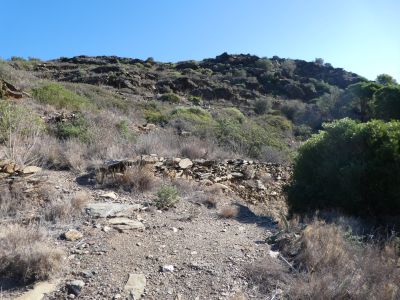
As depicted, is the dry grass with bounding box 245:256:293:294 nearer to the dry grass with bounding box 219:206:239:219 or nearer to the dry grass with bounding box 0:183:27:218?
the dry grass with bounding box 219:206:239:219

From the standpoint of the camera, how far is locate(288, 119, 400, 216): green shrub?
5.58 metres

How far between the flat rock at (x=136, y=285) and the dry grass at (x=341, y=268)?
128 cm

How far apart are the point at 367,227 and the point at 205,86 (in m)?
27.8

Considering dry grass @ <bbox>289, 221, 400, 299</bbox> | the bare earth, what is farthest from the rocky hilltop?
dry grass @ <bbox>289, 221, 400, 299</bbox>

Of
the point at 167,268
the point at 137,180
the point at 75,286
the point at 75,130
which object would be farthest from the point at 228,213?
the point at 75,130

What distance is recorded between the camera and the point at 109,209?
192 inches

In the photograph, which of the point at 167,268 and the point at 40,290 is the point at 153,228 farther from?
the point at 40,290

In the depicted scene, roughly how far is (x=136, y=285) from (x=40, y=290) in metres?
0.77

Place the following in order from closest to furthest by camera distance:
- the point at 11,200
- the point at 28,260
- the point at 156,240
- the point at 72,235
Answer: the point at 28,260
the point at 72,235
the point at 156,240
the point at 11,200

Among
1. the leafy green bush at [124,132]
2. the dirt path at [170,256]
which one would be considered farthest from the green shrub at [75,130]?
A: the dirt path at [170,256]

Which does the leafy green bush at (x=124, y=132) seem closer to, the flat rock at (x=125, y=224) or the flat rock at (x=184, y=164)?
the flat rock at (x=184, y=164)

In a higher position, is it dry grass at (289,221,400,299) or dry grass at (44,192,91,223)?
dry grass at (44,192,91,223)

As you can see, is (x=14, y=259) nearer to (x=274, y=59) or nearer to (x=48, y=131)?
(x=48, y=131)

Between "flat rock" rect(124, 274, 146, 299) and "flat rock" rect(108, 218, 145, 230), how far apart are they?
1083 millimetres
